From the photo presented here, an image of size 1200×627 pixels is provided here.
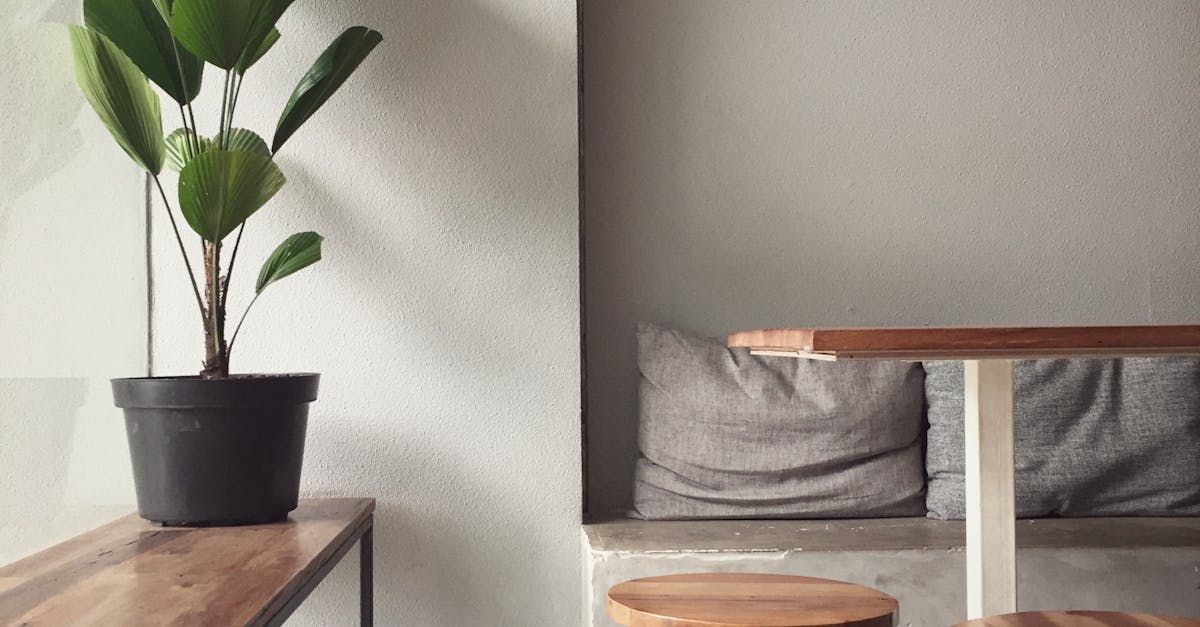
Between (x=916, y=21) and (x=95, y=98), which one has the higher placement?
(x=916, y=21)

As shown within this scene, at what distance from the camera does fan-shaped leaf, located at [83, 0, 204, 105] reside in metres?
1.93

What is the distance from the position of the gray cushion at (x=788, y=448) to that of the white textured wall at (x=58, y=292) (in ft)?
3.66

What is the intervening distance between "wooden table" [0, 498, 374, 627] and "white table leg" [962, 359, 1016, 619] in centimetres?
96

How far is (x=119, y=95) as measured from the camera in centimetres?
191

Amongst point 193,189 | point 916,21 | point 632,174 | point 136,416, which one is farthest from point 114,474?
point 916,21

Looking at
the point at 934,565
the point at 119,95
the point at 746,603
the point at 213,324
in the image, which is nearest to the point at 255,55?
the point at 119,95

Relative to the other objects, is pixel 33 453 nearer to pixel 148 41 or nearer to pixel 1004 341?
pixel 148 41

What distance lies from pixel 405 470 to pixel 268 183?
0.73m

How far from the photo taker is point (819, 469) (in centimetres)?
254

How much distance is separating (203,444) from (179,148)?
1.94 feet

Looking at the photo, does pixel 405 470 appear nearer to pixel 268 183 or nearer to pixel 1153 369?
pixel 268 183

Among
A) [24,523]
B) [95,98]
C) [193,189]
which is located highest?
[95,98]

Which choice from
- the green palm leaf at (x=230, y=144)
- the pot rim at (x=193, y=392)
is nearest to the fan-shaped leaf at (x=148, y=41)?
the green palm leaf at (x=230, y=144)

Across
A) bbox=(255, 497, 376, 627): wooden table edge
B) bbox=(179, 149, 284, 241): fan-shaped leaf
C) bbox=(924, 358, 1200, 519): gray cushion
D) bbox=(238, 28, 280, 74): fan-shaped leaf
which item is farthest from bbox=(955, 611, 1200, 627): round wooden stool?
bbox=(238, 28, 280, 74): fan-shaped leaf
